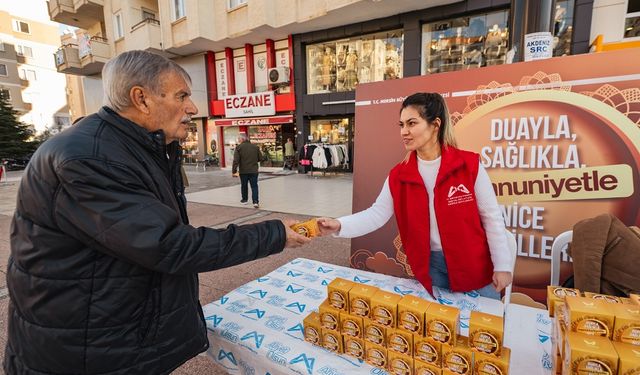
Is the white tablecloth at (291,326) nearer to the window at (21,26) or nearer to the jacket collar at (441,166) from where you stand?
the jacket collar at (441,166)

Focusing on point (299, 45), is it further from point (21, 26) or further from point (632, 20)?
point (21, 26)

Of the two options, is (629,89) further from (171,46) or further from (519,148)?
(171,46)

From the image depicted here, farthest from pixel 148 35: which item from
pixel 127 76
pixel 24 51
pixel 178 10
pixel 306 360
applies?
pixel 24 51

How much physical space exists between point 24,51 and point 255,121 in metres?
33.1

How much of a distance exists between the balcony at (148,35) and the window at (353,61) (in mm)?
7549

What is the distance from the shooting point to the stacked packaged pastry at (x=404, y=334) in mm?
1061

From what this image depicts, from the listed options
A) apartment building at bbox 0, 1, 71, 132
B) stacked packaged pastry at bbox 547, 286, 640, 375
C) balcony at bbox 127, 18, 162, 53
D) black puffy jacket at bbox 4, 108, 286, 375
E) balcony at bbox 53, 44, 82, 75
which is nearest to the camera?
stacked packaged pastry at bbox 547, 286, 640, 375

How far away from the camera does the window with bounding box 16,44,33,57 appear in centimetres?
3153

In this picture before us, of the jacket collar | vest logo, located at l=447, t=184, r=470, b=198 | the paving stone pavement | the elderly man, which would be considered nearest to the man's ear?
the elderly man

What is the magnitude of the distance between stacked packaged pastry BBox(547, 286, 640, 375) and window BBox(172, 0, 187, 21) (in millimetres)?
17132

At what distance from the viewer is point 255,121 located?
14.7 metres

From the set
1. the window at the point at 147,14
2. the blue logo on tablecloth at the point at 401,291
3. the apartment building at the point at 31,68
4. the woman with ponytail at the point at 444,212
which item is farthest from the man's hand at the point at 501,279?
the apartment building at the point at 31,68

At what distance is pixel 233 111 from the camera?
1517 centimetres

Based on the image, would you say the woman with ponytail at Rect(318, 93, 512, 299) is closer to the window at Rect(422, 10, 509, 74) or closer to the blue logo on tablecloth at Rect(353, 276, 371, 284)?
the blue logo on tablecloth at Rect(353, 276, 371, 284)
